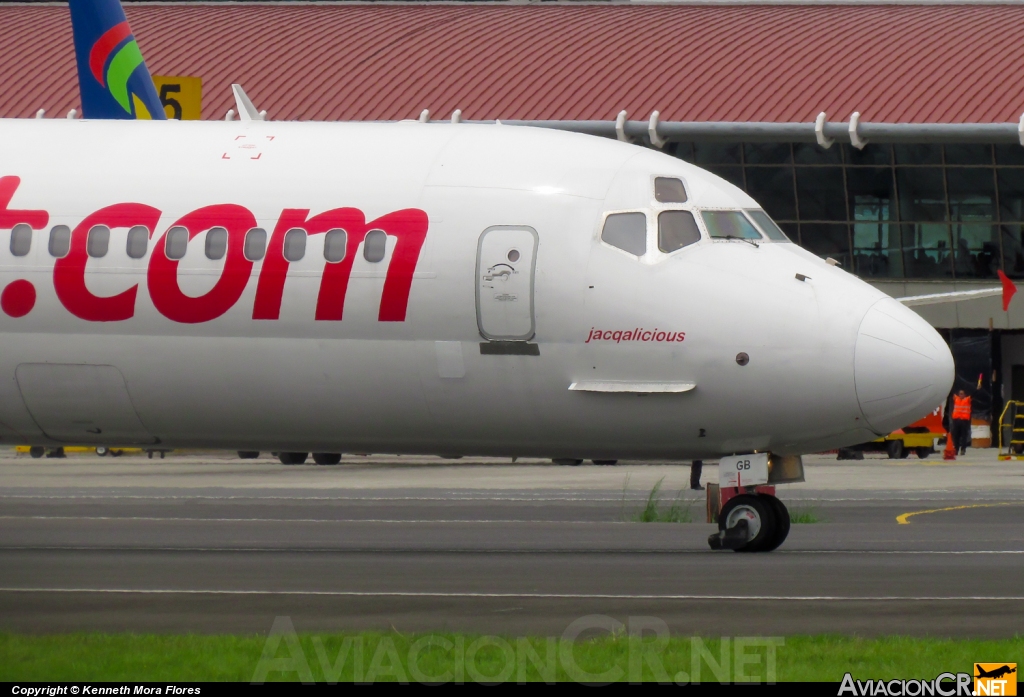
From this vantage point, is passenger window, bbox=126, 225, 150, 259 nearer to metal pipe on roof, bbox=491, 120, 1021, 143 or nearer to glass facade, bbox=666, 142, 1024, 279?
metal pipe on roof, bbox=491, 120, 1021, 143

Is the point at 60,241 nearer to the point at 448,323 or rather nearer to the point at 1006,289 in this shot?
the point at 448,323

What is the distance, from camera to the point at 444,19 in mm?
66688

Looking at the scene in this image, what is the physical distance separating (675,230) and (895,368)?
269cm

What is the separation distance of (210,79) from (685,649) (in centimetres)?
5469

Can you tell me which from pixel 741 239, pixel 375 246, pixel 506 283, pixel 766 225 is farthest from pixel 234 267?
pixel 766 225

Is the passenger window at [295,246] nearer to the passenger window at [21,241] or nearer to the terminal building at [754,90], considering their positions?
the passenger window at [21,241]

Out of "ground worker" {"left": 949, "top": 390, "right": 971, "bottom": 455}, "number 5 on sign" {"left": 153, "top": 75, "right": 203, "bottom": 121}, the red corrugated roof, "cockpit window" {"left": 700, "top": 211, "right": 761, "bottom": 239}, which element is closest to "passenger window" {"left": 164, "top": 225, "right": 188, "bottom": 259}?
"cockpit window" {"left": 700, "top": 211, "right": 761, "bottom": 239}

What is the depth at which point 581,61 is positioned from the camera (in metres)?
61.6

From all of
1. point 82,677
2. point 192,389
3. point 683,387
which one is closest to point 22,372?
point 192,389

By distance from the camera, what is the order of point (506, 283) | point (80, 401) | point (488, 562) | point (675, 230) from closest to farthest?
1. point (488, 562)
2. point (506, 283)
3. point (675, 230)
4. point (80, 401)

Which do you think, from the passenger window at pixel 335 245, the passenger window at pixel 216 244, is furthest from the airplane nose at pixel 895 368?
the passenger window at pixel 216 244

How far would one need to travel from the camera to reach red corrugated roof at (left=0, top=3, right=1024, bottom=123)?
58.9 m

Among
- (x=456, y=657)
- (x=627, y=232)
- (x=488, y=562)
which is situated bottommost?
(x=456, y=657)

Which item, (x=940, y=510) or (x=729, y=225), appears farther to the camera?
Result: (x=940, y=510)
